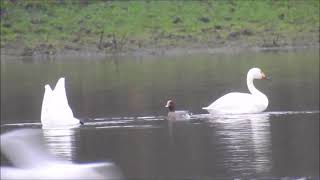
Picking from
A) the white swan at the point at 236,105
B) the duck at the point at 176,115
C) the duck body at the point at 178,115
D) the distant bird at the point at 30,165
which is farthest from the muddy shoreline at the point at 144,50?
the distant bird at the point at 30,165

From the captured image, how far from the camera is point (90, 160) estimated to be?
12.7m

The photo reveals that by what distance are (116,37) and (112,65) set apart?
11602 millimetres

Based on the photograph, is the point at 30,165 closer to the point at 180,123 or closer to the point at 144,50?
the point at 180,123

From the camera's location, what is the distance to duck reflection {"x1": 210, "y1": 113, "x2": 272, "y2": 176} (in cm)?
1134

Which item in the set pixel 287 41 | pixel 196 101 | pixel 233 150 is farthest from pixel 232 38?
pixel 233 150

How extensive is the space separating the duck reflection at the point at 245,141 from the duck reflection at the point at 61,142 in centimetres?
208

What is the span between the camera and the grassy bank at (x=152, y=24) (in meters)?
49.9

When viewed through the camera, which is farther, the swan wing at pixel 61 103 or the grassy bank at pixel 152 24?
the grassy bank at pixel 152 24

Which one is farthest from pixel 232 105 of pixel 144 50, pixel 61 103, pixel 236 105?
pixel 144 50

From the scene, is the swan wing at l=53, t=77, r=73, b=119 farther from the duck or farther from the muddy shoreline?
the muddy shoreline

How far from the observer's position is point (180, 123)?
56.6 feet

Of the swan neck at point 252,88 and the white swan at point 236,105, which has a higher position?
the swan neck at point 252,88

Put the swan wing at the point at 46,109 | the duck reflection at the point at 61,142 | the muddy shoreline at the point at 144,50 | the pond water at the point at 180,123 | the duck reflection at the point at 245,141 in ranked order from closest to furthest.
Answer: the duck reflection at the point at 245,141, the pond water at the point at 180,123, the duck reflection at the point at 61,142, the swan wing at the point at 46,109, the muddy shoreline at the point at 144,50

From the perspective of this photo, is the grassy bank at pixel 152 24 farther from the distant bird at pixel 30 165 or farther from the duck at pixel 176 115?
the distant bird at pixel 30 165
